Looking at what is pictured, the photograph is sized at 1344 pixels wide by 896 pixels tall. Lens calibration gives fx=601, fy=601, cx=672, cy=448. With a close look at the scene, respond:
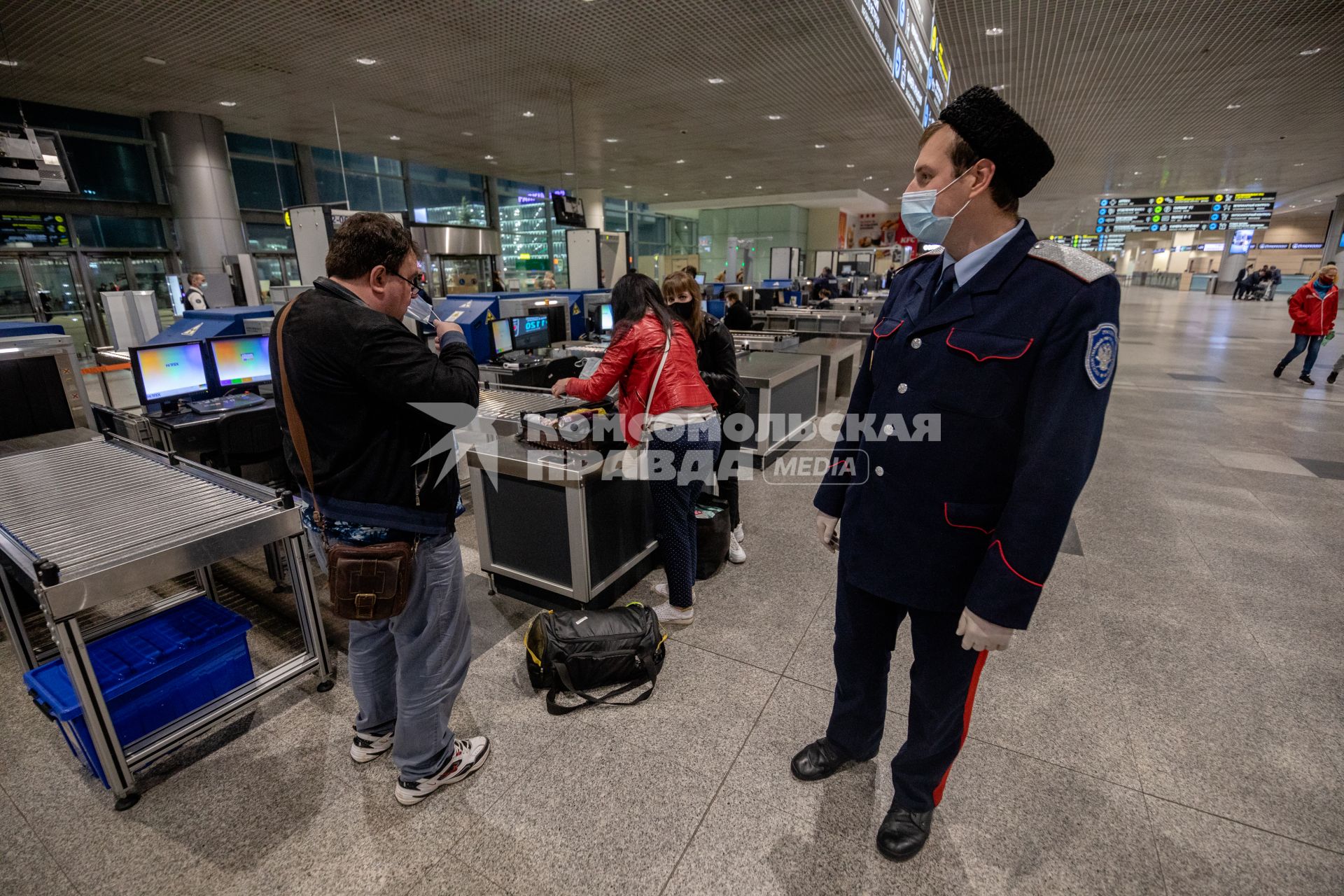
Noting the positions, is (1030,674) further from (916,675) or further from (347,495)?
(347,495)

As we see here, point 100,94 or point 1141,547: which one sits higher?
point 100,94

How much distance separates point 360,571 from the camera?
1.55 m

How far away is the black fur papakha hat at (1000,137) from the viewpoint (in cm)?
120

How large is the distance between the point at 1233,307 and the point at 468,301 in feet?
89.9

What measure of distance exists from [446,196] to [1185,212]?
27916mm

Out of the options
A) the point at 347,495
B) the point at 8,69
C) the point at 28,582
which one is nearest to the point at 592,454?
the point at 347,495

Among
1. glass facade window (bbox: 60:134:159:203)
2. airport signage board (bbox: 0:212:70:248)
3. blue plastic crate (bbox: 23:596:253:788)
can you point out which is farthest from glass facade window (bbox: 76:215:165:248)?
blue plastic crate (bbox: 23:596:253:788)

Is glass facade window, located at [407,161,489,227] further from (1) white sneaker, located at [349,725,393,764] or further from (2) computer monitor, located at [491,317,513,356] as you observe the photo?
(1) white sneaker, located at [349,725,393,764]

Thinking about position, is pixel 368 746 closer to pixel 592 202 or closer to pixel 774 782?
pixel 774 782

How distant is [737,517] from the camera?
369cm

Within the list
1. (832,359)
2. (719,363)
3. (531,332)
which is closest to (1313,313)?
(832,359)

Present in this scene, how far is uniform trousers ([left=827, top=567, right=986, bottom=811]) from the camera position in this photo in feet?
4.99

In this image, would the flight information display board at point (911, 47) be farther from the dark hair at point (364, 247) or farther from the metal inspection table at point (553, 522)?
the dark hair at point (364, 247)

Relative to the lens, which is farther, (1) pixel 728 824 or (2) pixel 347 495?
(1) pixel 728 824
